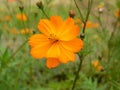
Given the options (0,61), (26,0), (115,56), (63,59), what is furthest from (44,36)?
(26,0)

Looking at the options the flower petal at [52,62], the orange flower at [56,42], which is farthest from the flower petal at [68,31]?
the flower petal at [52,62]

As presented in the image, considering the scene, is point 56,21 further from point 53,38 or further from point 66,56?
point 66,56

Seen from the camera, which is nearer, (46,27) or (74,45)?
(74,45)

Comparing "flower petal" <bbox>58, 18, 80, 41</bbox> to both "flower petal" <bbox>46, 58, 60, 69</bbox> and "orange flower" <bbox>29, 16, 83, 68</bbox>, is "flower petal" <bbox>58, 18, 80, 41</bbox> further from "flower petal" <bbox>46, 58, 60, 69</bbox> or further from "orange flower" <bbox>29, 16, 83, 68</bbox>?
"flower petal" <bbox>46, 58, 60, 69</bbox>

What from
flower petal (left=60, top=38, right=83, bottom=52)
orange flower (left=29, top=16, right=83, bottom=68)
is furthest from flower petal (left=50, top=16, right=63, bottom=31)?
flower petal (left=60, top=38, right=83, bottom=52)

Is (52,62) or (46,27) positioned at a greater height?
(46,27)

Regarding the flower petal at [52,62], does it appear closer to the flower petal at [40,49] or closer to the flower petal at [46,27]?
the flower petal at [40,49]

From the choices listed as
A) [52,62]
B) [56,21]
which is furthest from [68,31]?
[52,62]
